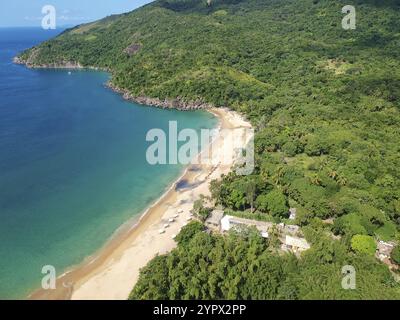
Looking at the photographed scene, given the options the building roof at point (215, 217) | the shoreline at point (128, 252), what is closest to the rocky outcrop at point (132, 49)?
the shoreline at point (128, 252)

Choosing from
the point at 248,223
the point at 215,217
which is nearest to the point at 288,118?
Answer: the point at 215,217

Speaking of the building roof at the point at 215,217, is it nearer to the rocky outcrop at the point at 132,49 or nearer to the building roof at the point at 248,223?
the building roof at the point at 248,223

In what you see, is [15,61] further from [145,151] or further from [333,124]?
[333,124]

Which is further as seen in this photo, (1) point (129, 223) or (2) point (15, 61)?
(2) point (15, 61)

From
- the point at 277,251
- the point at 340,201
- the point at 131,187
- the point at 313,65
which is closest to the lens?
the point at 277,251

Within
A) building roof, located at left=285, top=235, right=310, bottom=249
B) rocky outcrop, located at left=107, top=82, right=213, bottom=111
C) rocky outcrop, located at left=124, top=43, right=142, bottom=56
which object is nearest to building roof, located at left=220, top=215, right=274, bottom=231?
building roof, located at left=285, top=235, right=310, bottom=249

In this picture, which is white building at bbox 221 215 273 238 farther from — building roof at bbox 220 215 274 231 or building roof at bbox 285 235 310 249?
building roof at bbox 285 235 310 249

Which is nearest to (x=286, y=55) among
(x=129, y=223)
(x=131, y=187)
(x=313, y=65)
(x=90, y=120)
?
(x=313, y=65)
